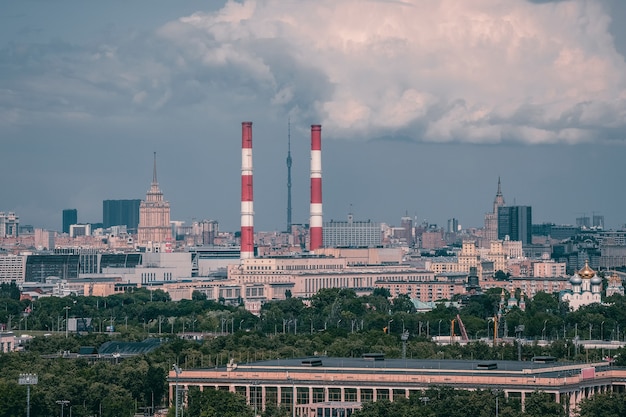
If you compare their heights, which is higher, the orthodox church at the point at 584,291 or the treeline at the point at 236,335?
the orthodox church at the point at 584,291

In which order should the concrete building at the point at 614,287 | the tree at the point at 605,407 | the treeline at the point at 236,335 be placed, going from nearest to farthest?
1. the tree at the point at 605,407
2. the treeline at the point at 236,335
3. the concrete building at the point at 614,287

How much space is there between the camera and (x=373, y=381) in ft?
288

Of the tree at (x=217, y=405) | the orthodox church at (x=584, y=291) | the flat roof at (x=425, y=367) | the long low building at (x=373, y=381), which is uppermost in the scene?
the orthodox church at (x=584, y=291)

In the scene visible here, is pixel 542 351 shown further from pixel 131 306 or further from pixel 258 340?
pixel 131 306

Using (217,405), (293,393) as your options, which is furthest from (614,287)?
(217,405)

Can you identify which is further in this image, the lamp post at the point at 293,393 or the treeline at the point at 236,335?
the treeline at the point at 236,335

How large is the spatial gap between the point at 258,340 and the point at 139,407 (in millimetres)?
29324

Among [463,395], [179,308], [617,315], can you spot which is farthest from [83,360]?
[179,308]

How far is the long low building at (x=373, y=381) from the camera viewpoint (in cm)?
8475

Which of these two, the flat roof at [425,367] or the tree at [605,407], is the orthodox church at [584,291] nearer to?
the flat roof at [425,367]

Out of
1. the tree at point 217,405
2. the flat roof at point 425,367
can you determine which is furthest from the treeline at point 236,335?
the flat roof at point 425,367

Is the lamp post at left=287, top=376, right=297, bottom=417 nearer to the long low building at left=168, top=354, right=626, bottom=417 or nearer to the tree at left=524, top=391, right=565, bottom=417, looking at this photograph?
the long low building at left=168, top=354, right=626, bottom=417

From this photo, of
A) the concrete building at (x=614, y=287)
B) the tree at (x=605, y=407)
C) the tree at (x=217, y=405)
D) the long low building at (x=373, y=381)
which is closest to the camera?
the tree at (x=605, y=407)

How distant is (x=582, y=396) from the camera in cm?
8656
